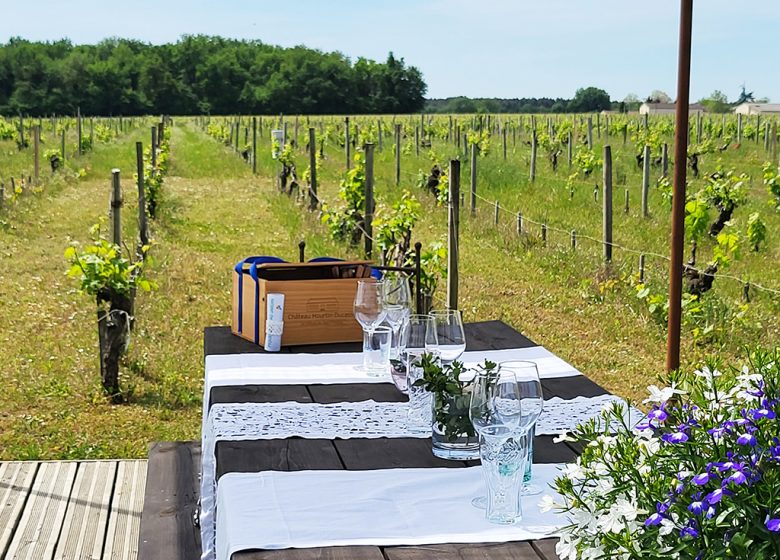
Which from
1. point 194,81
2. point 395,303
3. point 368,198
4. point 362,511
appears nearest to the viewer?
point 362,511

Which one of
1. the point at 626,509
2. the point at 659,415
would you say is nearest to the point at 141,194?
the point at 659,415

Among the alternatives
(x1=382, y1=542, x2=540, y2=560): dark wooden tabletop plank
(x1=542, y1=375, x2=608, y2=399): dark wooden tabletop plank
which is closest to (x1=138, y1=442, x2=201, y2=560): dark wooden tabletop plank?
(x1=542, y1=375, x2=608, y2=399): dark wooden tabletop plank

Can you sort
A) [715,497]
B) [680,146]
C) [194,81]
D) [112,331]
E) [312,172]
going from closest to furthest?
[715,497] → [680,146] → [112,331] → [312,172] → [194,81]

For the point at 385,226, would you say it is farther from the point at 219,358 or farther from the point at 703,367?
the point at 703,367

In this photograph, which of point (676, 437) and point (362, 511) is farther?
point (362, 511)

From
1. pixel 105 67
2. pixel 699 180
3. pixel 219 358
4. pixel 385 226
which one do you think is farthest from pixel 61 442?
pixel 105 67

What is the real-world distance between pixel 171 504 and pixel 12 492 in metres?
1.08

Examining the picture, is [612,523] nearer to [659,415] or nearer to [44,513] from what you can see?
[659,415]

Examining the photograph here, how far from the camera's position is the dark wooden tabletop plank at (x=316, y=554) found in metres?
1.51

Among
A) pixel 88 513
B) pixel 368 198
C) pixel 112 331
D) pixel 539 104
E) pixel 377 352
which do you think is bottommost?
pixel 88 513

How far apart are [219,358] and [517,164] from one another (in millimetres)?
17889

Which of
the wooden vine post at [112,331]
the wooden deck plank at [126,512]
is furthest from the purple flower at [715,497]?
the wooden vine post at [112,331]

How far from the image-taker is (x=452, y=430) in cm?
190

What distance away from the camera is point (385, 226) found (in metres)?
7.11
